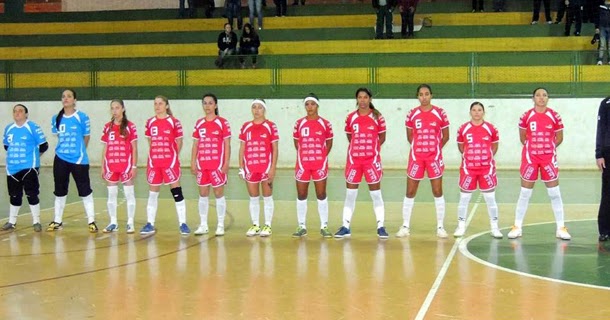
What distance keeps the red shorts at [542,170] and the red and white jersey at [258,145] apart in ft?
11.7

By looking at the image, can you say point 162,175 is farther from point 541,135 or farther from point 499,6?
point 499,6

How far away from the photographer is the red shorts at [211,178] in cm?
1206

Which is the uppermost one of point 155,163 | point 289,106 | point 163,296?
point 289,106

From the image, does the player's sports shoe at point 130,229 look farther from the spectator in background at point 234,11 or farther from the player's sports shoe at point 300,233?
the spectator in background at point 234,11

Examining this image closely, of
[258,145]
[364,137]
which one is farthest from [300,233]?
[364,137]

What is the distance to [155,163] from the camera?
12.3 metres

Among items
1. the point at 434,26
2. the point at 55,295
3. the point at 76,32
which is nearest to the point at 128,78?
the point at 76,32

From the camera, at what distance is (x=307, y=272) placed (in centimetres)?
932

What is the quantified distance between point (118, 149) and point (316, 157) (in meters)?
3.04

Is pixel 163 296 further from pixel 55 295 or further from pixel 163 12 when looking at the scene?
pixel 163 12

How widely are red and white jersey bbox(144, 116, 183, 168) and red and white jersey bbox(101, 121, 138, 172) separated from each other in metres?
0.42

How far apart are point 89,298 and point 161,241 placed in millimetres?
3492

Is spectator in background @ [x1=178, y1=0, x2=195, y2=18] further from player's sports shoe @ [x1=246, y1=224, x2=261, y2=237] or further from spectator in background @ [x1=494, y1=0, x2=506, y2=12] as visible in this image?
player's sports shoe @ [x1=246, y1=224, x2=261, y2=237]

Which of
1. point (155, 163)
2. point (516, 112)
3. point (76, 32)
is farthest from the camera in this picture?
point (76, 32)
